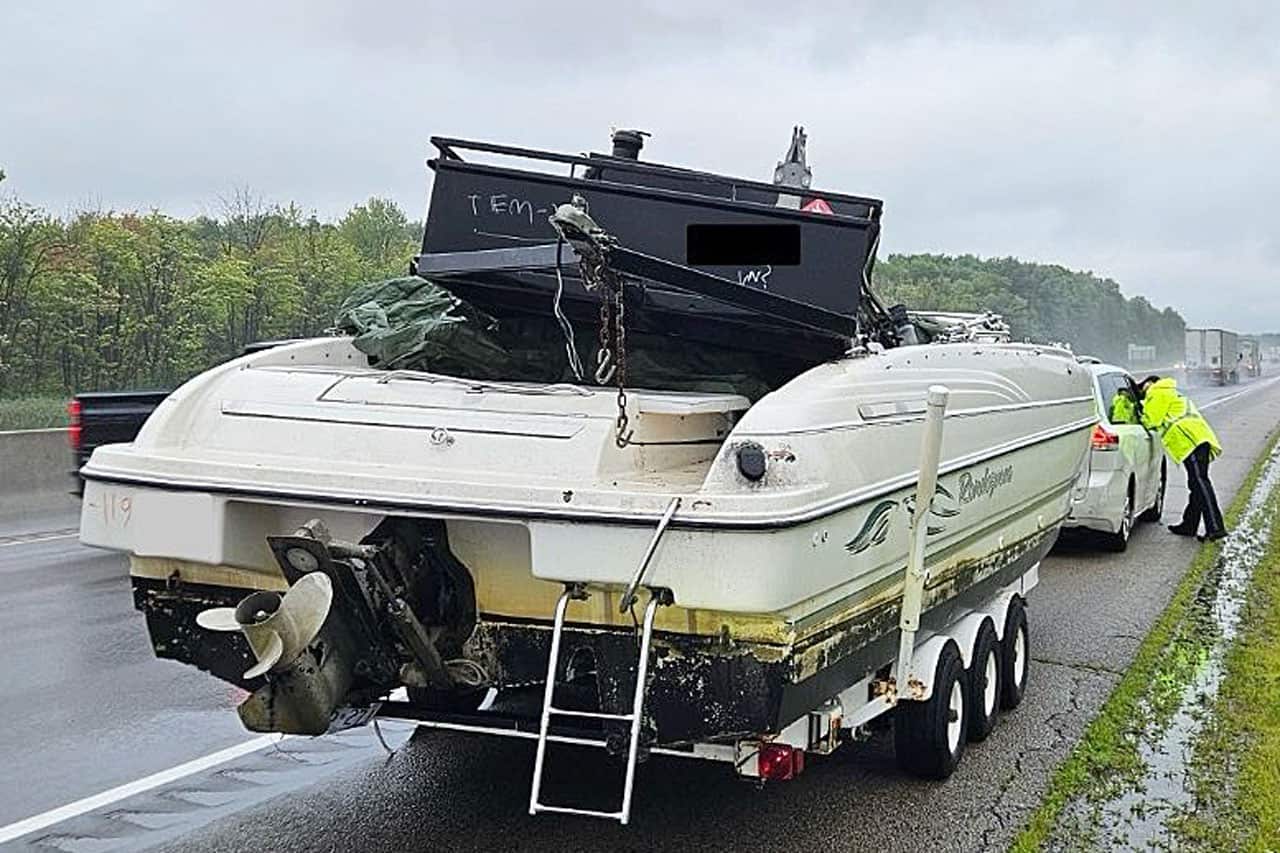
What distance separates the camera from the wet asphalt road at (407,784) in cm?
532

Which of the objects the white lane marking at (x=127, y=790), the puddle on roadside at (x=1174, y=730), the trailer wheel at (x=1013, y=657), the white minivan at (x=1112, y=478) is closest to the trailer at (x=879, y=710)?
the trailer wheel at (x=1013, y=657)

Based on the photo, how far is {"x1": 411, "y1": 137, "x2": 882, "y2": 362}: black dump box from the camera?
18.2 ft

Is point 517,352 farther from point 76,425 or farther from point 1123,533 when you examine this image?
point 1123,533

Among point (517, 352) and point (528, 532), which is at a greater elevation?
point (517, 352)

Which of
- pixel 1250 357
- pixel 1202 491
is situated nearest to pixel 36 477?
pixel 1202 491

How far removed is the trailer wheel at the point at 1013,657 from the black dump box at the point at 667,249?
7.51ft

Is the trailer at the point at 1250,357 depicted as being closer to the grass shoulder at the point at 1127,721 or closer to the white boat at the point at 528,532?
the grass shoulder at the point at 1127,721

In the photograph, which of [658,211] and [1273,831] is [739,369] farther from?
[1273,831]

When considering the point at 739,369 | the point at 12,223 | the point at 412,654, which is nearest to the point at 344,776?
the point at 412,654

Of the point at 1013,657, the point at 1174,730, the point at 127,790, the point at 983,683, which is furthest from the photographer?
the point at 1013,657

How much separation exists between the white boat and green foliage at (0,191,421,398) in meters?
16.2

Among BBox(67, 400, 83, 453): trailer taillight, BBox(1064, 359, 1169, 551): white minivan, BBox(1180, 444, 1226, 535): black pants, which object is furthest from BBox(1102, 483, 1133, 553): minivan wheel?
BBox(67, 400, 83, 453): trailer taillight

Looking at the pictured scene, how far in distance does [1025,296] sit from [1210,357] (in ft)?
120

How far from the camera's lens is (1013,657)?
733cm
